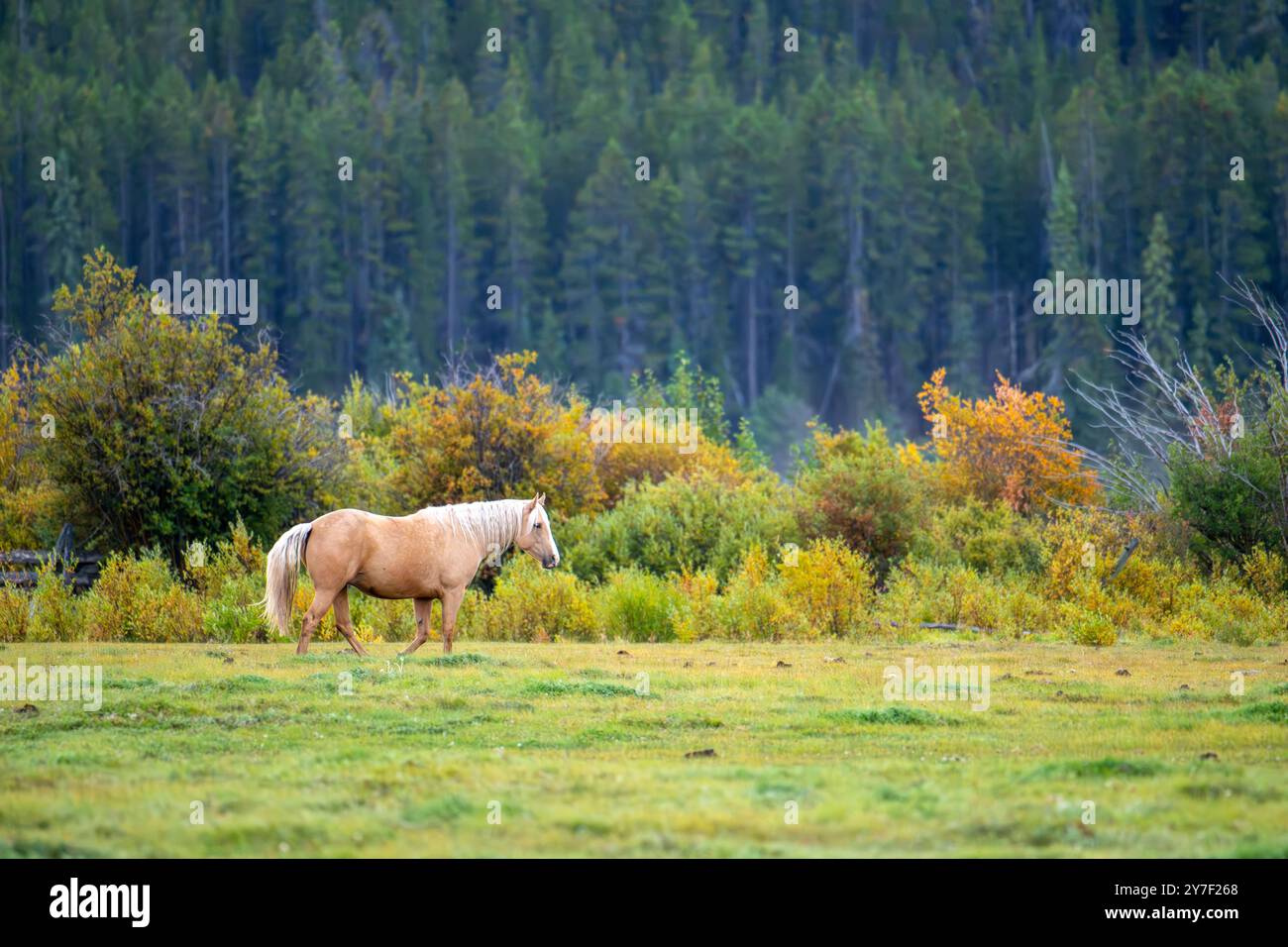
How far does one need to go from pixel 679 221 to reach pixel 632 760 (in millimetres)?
84083

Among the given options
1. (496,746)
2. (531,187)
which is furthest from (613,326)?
(496,746)

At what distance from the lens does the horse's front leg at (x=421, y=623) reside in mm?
18922

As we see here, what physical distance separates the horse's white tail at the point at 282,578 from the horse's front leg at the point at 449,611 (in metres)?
1.76

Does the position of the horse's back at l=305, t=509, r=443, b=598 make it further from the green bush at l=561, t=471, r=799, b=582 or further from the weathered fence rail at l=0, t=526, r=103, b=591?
the green bush at l=561, t=471, r=799, b=582

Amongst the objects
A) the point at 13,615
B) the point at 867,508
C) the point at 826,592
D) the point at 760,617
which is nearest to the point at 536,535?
the point at 760,617

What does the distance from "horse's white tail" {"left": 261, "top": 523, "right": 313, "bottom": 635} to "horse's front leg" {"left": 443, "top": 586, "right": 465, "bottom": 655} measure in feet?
5.77

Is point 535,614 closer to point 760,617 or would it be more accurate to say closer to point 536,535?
point 760,617

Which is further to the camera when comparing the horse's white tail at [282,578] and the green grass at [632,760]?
the horse's white tail at [282,578]

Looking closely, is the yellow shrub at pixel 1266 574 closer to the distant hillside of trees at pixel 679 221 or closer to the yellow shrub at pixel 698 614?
the yellow shrub at pixel 698 614

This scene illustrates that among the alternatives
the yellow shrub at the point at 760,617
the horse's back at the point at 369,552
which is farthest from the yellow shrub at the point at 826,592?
the horse's back at the point at 369,552

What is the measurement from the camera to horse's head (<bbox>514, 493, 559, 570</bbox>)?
1938cm

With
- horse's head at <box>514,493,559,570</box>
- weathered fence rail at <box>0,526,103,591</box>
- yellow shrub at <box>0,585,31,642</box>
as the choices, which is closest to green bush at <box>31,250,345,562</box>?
weathered fence rail at <box>0,526,103,591</box>

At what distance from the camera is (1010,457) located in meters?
37.4

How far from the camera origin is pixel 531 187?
99188mm
